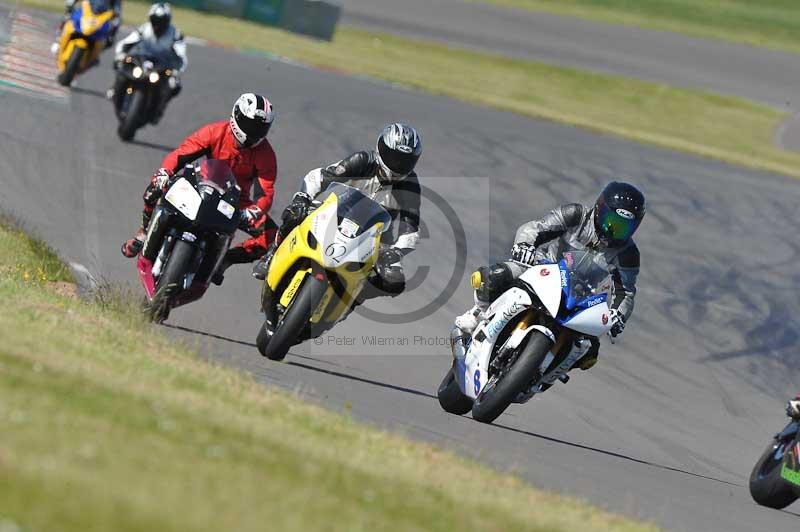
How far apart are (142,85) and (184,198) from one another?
8.32 metres

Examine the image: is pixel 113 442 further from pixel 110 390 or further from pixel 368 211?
pixel 368 211

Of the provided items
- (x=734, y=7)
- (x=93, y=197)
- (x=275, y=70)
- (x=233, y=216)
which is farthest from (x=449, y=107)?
(x=734, y=7)

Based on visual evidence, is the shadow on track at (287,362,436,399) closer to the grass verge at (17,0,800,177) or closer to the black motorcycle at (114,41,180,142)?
the black motorcycle at (114,41,180,142)

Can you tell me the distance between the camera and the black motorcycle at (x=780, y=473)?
8.85 metres

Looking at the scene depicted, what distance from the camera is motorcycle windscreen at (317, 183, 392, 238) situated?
31.4 feet

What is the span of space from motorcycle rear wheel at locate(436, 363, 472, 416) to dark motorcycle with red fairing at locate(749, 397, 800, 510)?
2.07 m

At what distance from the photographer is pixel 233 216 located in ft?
33.9

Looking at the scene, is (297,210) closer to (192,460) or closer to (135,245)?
(135,245)

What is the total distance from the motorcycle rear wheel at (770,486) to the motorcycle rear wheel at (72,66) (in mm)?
13506

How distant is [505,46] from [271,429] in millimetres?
31940

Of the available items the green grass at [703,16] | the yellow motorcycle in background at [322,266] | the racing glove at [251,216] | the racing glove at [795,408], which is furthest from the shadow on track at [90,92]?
the green grass at [703,16]

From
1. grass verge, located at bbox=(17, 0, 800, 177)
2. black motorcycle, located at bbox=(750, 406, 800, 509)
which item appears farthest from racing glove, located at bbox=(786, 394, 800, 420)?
grass verge, located at bbox=(17, 0, 800, 177)

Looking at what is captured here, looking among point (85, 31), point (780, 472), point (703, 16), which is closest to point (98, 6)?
point (85, 31)

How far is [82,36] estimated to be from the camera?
781 inches
